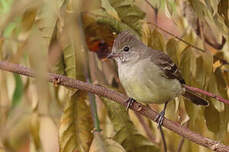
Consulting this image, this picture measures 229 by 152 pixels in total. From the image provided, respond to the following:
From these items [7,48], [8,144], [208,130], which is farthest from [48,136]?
[208,130]

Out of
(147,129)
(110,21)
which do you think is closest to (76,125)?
(110,21)

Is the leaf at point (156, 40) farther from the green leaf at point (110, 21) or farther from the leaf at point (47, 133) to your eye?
the leaf at point (47, 133)

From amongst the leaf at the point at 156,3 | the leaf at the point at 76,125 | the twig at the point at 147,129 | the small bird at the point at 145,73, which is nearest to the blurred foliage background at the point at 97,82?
the leaf at the point at 76,125

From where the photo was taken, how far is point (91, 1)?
166cm

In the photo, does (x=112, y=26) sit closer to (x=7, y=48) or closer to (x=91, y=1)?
(x=7, y=48)

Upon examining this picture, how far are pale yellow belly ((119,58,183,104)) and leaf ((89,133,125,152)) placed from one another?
0.50 m

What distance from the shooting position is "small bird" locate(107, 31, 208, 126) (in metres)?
2.82

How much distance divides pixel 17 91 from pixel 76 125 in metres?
0.47

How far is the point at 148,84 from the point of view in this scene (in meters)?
2.90

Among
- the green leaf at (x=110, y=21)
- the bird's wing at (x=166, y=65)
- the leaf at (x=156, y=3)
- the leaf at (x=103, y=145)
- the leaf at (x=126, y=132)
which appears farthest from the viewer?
the bird's wing at (x=166, y=65)

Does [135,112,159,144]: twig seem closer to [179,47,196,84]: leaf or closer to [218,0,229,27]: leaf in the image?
[179,47,196,84]: leaf

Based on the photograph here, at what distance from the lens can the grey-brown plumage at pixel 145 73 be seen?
2818 mm

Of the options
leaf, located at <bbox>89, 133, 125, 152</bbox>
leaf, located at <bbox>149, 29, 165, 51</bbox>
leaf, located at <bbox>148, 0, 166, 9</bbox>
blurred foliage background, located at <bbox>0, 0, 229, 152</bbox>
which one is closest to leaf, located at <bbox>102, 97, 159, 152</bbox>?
blurred foliage background, located at <bbox>0, 0, 229, 152</bbox>

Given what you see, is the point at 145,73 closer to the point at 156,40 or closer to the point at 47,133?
the point at 156,40
